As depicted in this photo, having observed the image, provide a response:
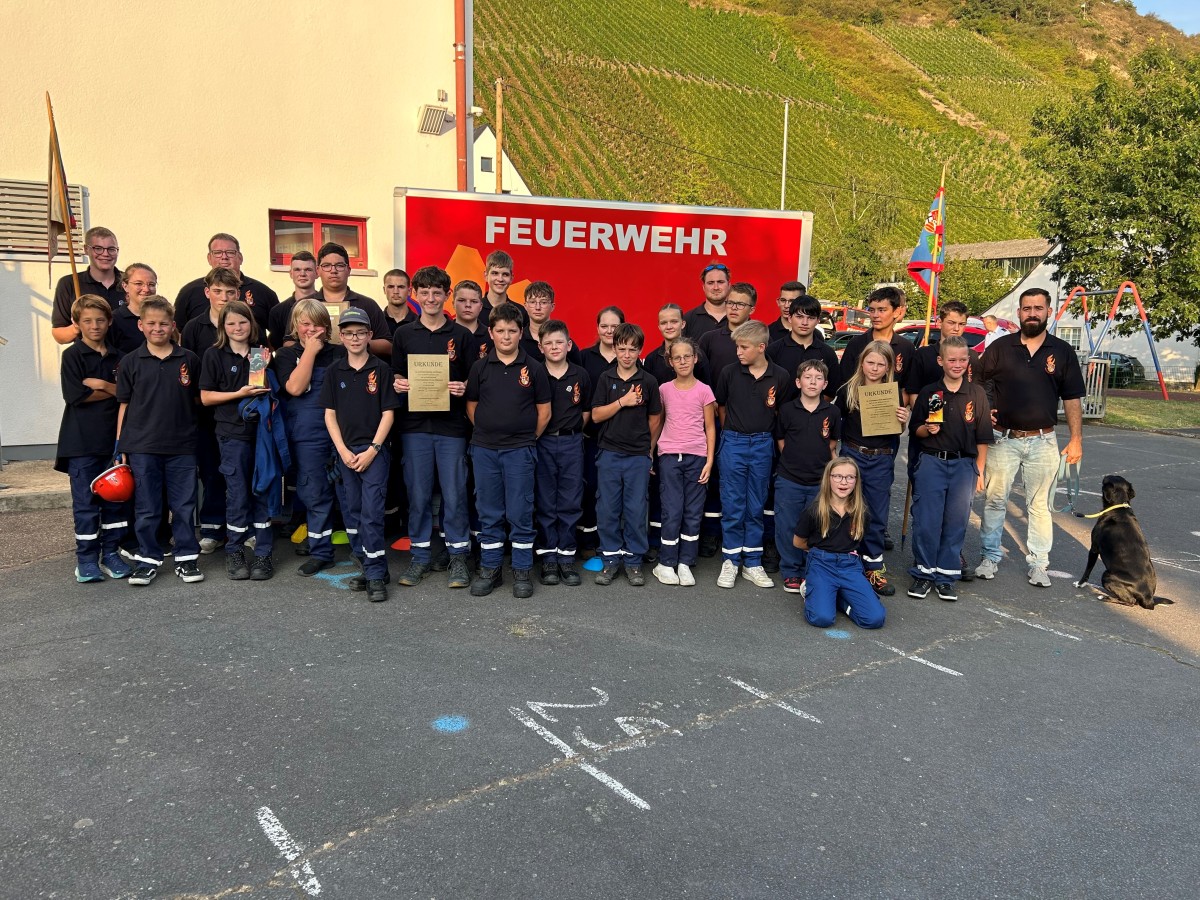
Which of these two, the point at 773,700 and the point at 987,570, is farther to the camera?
the point at 987,570

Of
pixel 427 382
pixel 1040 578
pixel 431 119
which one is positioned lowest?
pixel 1040 578

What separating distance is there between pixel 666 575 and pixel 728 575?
1.42ft

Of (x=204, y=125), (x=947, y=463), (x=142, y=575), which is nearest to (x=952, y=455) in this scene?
(x=947, y=463)

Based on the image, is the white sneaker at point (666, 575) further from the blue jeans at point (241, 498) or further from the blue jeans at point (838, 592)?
the blue jeans at point (241, 498)

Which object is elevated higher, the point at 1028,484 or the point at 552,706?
the point at 1028,484

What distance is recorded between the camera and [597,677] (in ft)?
14.0

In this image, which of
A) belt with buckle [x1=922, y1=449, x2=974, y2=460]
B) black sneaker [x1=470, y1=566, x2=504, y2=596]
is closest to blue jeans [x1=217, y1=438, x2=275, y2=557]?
black sneaker [x1=470, y1=566, x2=504, y2=596]

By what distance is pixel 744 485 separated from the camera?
590 centimetres

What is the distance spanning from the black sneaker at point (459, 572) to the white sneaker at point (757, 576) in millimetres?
1976

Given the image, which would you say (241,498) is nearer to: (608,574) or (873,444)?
(608,574)

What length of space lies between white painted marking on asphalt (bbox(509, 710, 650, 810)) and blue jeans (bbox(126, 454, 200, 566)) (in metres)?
2.88

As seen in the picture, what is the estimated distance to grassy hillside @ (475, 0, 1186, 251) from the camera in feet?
169

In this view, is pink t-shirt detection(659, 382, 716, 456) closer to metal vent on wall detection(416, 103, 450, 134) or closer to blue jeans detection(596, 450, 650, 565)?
blue jeans detection(596, 450, 650, 565)

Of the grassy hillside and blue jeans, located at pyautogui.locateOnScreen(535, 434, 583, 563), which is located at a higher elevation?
the grassy hillside
